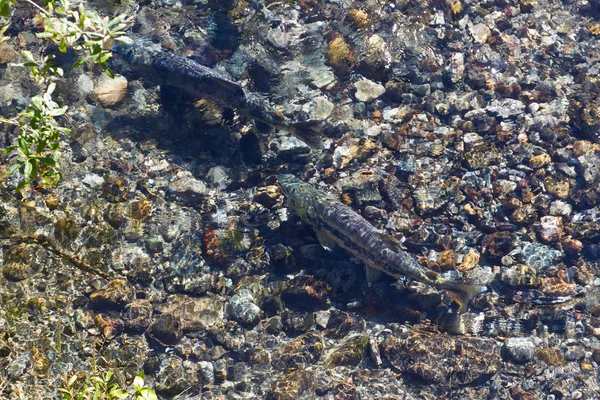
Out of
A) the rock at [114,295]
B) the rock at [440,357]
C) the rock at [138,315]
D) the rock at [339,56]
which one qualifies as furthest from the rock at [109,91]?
the rock at [440,357]

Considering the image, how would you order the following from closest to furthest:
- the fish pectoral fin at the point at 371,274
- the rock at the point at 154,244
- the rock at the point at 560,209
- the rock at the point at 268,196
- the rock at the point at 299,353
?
1. the rock at the point at 299,353
2. the rock at the point at 154,244
3. the fish pectoral fin at the point at 371,274
4. the rock at the point at 268,196
5. the rock at the point at 560,209

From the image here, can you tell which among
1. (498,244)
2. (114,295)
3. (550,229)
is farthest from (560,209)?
(114,295)

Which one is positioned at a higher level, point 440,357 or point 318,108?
point 318,108

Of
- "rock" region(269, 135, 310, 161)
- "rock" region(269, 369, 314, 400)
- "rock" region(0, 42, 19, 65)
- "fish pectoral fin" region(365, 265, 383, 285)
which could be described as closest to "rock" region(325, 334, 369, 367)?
"rock" region(269, 369, 314, 400)

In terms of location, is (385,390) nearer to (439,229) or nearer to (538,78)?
(439,229)

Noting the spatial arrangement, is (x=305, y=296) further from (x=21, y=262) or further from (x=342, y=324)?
(x=21, y=262)

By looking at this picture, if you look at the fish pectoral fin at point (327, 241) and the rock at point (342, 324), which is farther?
the fish pectoral fin at point (327, 241)

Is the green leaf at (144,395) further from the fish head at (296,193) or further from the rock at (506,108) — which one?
the rock at (506,108)
